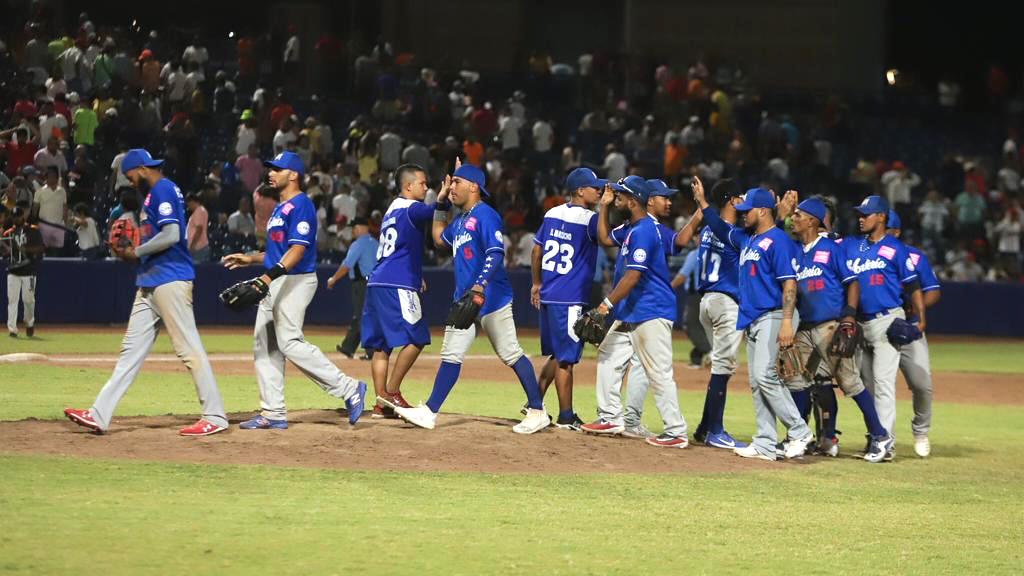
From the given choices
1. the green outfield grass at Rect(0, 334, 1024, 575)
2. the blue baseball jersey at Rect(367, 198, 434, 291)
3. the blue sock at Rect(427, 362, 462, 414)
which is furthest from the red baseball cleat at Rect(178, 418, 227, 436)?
the blue baseball jersey at Rect(367, 198, 434, 291)

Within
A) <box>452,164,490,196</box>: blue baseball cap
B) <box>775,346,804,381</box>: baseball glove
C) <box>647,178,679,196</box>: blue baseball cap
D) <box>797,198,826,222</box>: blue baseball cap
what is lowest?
<box>775,346,804,381</box>: baseball glove

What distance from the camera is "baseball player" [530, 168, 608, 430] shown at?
38.0ft

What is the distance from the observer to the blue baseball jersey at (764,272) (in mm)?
11125

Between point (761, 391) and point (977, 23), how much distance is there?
3204 cm

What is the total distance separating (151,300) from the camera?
34.3ft

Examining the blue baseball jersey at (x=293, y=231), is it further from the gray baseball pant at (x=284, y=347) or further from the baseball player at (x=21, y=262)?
the baseball player at (x=21, y=262)

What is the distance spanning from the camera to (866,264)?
12039 mm

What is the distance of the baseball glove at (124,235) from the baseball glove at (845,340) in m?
5.55

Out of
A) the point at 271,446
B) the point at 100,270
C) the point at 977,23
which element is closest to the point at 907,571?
the point at 271,446

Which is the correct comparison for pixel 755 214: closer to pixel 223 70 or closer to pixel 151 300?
pixel 151 300

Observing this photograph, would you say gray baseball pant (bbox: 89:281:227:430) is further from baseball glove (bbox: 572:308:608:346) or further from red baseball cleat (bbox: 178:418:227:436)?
baseball glove (bbox: 572:308:608:346)

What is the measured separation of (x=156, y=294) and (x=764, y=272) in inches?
184

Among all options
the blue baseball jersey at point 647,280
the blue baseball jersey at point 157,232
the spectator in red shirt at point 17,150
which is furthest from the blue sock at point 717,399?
the spectator in red shirt at point 17,150

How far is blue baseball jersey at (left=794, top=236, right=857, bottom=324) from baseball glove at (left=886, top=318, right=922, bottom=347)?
586 millimetres
